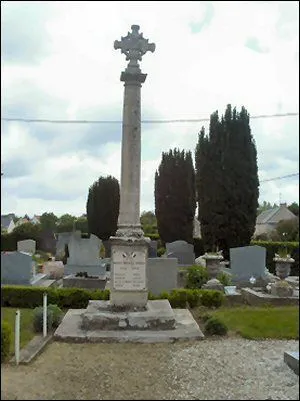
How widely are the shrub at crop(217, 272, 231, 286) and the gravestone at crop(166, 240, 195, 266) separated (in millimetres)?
6055

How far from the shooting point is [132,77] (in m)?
9.84

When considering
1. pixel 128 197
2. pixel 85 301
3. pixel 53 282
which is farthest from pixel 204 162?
pixel 128 197

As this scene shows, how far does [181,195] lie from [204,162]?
533 cm

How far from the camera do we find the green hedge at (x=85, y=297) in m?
12.1

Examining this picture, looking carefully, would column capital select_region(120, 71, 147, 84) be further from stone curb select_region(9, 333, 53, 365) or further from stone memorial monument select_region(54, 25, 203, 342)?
stone curb select_region(9, 333, 53, 365)

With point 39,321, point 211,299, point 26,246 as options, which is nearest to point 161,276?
point 211,299

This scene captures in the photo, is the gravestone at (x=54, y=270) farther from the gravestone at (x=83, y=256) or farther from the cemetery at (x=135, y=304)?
the cemetery at (x=135, y=304)

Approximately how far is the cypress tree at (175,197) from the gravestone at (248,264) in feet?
38.9

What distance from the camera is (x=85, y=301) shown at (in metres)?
12.4

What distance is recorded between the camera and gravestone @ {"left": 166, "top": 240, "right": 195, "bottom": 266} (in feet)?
73.4

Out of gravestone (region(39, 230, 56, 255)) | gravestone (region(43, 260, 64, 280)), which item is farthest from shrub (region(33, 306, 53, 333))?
gravestone (region(39, 230, 56, 255))

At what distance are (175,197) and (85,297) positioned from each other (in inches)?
653

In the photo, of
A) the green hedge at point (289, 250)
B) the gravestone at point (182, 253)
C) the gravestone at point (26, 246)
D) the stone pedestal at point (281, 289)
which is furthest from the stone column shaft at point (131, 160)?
the gravestone at point (26, 246)

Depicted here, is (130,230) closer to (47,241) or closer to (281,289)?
(281,289)
